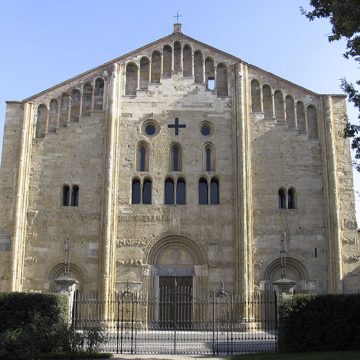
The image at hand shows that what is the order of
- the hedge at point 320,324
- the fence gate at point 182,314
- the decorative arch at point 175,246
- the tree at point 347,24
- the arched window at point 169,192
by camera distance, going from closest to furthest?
the tree at point 347,24, the hedge at point 320,324, the fence gate at point 182,314, the decorative arch at point 175,246, the arched window at point 169,192

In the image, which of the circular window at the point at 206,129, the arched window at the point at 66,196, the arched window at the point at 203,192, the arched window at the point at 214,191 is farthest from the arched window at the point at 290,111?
the arched window at the point at 66,196

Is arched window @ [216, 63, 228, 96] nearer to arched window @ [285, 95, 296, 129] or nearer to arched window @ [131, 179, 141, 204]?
arched window @ [285, 95, 296, 129]

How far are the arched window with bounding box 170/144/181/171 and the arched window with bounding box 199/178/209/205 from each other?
1.42 meters

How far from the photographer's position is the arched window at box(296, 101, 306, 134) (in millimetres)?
30766

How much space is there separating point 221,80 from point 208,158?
4.58 m

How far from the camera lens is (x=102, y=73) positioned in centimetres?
3147

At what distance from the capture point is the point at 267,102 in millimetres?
31328

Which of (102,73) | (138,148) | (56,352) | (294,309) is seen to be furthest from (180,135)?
(56,352)

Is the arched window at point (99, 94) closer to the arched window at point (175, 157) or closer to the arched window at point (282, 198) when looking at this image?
the arched window at point (175, 157)

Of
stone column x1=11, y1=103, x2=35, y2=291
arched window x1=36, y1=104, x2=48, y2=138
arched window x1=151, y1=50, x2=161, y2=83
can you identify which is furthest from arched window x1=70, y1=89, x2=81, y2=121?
arched window x1=151, y1=50, x2=161, y2=83

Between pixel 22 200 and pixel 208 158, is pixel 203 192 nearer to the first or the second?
pixel 208 158

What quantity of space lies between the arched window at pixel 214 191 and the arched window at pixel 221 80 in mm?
4996

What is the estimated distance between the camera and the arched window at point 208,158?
30.4 meters

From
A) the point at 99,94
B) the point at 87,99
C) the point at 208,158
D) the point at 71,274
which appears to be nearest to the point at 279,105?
the point at 208,158
